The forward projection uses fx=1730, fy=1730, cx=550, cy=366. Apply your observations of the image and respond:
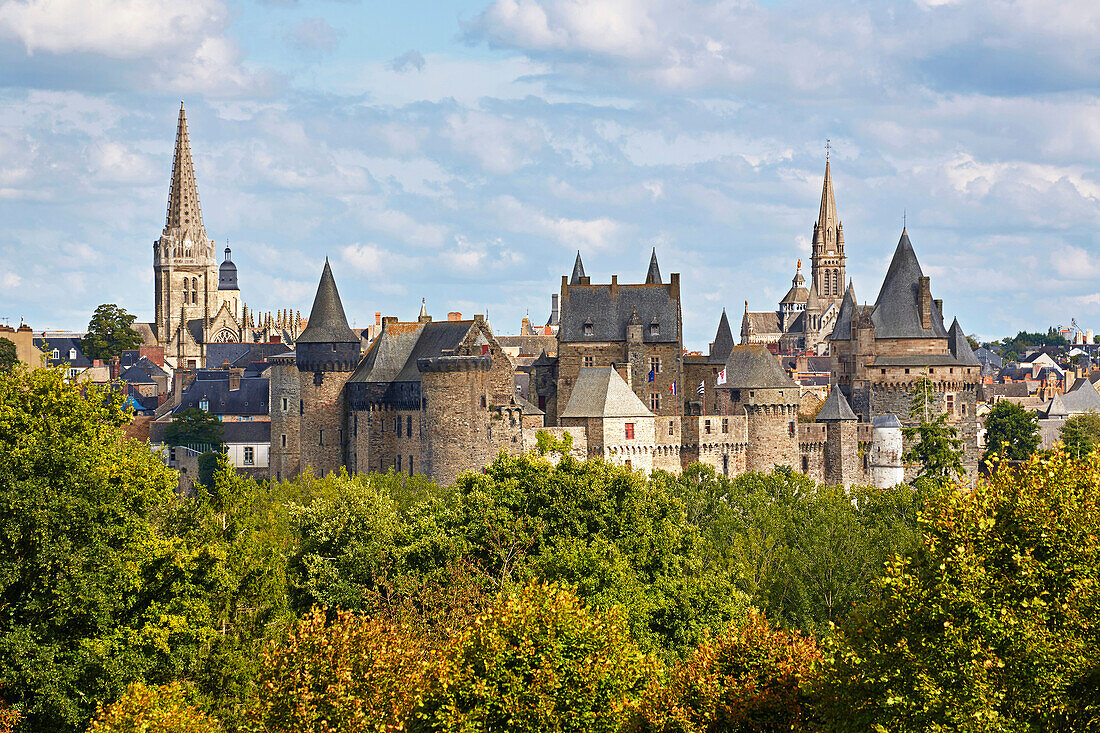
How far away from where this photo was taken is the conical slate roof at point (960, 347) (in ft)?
345

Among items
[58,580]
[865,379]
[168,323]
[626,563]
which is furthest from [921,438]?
[168,323]

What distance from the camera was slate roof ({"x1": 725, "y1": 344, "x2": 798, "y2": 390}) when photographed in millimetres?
99875

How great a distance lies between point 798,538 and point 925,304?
120 ft

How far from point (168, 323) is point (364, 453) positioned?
114 metres

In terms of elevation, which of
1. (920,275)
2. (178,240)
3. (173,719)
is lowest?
(173,719)

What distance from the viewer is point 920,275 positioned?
105125 millimetres

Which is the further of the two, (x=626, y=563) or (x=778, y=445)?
(x=778, y=445)

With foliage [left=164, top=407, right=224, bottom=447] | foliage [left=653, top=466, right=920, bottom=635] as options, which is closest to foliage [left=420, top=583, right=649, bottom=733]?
foliage [left=653, top=466, right=920, bottom=635]

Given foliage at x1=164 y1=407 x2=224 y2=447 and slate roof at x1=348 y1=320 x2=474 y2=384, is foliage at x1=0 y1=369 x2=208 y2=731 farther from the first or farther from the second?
foliage at x1=164 y1=407 x2=224 y2=447

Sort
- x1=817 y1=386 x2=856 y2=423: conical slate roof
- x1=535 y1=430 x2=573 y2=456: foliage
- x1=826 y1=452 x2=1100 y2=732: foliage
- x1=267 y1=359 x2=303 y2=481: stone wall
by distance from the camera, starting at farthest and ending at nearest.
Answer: x1=817 y1=386 x2=856 y2=423: conical slate roof → x1=267 y1=359 x2=303 y2=481: stone wall → x1=535 y1=430 x2=573 y2=456: foliage → x1=826 y1=452 x2=1100 y2=732: foliage

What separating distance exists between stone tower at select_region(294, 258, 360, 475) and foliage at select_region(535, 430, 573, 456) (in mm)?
11598

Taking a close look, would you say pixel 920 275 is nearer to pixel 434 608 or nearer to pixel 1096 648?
pixel 434 608

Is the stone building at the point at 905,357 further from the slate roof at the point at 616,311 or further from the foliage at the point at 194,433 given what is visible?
the foliage at the point at 194,433

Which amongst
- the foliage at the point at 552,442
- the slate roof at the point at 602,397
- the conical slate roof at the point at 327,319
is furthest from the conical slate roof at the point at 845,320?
the conical slate roof at the point at 327,319
